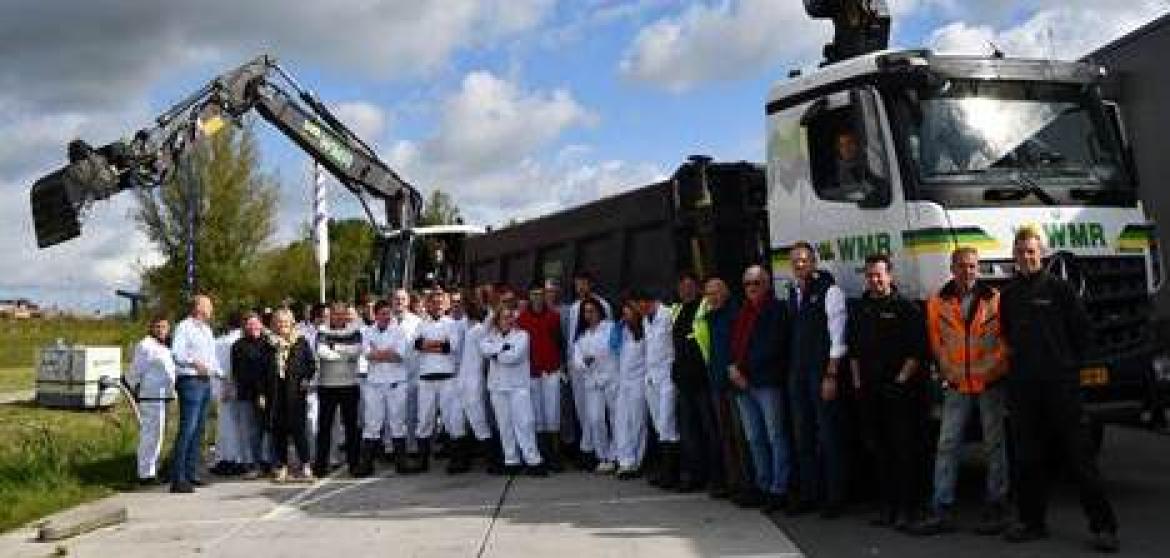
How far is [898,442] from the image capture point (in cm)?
854

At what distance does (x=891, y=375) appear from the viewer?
8547 mm

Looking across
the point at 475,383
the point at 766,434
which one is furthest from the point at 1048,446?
the point at 475,383

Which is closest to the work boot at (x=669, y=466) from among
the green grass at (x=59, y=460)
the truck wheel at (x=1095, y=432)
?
the truck wheel at (x=1095, y=432)

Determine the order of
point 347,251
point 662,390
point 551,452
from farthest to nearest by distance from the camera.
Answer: point 347,251, point 551,452, point 662,390

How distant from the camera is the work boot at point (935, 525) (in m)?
8.34

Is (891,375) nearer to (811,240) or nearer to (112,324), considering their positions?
(811,240)

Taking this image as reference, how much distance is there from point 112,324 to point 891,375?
1430 inches

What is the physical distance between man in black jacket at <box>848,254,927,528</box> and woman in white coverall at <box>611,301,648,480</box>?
11.2 ft

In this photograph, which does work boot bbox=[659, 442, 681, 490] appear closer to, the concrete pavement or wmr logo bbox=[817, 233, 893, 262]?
the concrete pavement

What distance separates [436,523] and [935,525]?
11.9 feet

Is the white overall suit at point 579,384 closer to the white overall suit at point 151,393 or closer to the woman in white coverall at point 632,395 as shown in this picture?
the woman in white coverall at point 632,395

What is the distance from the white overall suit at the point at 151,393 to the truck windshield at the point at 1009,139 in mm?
7521

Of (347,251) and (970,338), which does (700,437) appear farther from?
(347,251)

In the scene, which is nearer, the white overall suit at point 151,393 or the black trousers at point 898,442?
the black trousers at point 898,442
